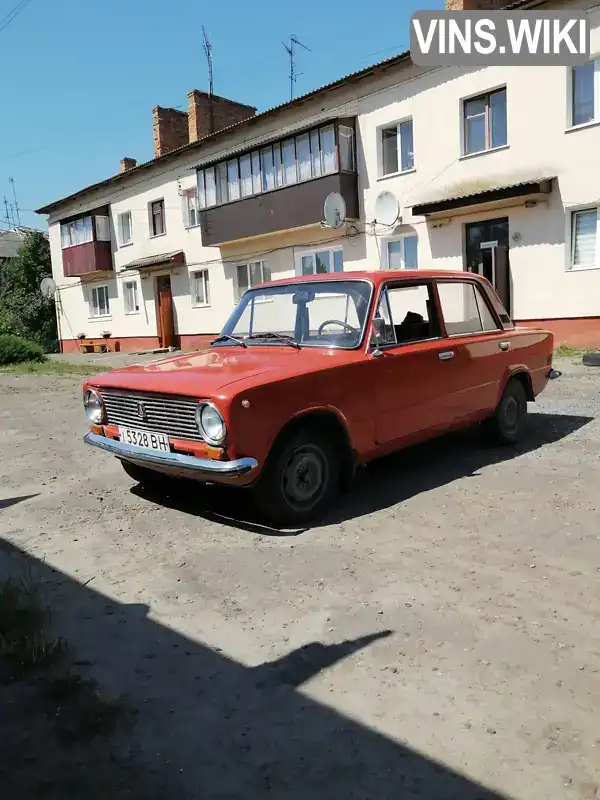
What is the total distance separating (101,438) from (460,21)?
14552 millimetres

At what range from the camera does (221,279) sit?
73.6 ft

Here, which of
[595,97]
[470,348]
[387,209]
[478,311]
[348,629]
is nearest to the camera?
[348,629]

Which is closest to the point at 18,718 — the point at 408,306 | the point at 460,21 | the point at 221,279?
the point at 408,306

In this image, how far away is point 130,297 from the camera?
27391mm

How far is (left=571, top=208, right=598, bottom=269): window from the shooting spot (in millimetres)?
13531

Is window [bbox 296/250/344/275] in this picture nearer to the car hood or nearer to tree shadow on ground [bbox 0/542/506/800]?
the car hood

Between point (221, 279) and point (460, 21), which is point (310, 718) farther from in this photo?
point (221, 279)

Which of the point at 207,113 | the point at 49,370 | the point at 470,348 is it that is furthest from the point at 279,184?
the point at 470,348

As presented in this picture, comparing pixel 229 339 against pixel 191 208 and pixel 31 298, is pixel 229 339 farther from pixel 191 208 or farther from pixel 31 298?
pixel 31 298

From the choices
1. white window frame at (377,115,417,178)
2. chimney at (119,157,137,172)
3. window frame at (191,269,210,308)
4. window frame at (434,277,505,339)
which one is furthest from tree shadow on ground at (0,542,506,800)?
chimney at (119,157,137,172)

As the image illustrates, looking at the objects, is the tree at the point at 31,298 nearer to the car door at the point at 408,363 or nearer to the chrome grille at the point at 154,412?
the chrome grille at the point at 154,412

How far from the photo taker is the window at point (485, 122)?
14789mm

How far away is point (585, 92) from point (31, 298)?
28165 millimetres

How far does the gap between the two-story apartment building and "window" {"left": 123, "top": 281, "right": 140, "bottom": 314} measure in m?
0.16
